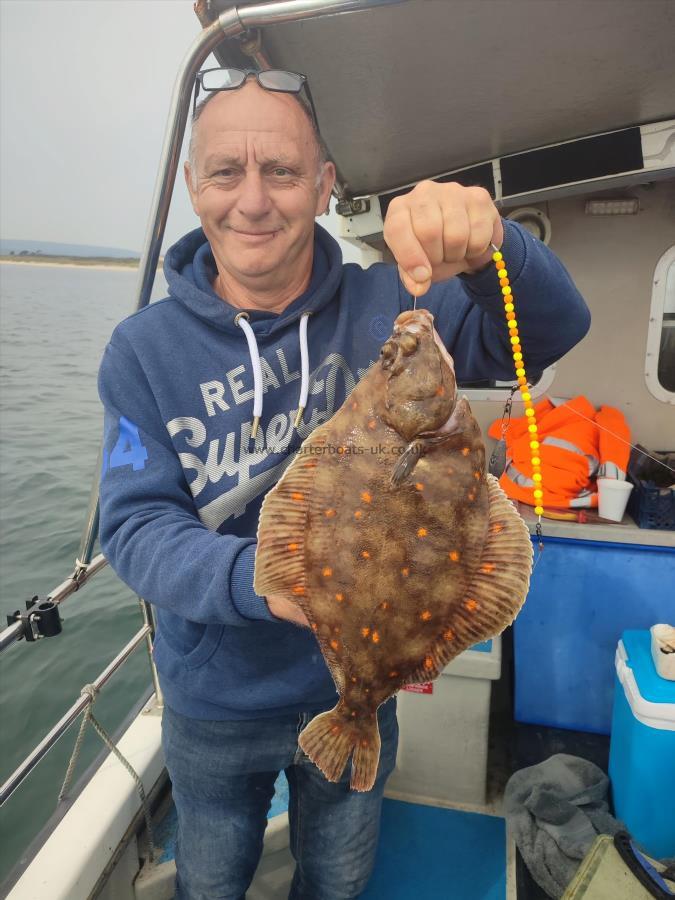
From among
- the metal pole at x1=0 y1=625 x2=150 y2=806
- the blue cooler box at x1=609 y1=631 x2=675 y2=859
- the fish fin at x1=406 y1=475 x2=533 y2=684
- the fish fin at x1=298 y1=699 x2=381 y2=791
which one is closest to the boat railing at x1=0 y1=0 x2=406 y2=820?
the metal pole at x1=0 y1=625 x2=150 y2=806

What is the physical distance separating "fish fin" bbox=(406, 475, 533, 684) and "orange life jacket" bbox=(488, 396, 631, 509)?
2623mm

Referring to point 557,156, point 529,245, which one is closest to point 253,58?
point 529,245

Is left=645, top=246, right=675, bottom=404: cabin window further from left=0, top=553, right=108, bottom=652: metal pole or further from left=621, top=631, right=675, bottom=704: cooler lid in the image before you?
left=0, top=553, right=108, bottom=652: metal pole

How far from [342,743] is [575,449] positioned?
3.39m

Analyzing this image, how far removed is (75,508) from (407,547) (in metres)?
14.2

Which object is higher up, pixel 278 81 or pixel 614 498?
pixel 278 81

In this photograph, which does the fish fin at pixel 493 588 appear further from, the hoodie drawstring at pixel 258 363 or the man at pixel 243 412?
the hoodie drawstring at pixel 258 363

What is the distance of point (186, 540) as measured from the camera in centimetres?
156

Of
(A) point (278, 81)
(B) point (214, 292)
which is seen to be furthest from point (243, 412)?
(A) point (278, 81)

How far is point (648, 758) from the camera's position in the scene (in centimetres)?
282

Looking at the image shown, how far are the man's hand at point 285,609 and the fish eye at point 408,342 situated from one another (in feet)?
2.38

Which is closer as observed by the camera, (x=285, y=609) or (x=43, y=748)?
(x=285, y=609)

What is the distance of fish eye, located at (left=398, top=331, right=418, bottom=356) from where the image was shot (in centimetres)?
141

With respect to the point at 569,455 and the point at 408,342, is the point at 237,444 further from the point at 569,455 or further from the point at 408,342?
the point at 569,455
